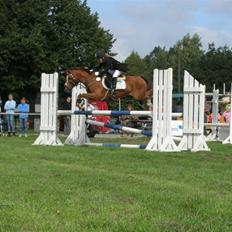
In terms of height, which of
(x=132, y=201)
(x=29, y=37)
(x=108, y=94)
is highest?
(x=29, y=37)

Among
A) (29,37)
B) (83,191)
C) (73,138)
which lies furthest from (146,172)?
(29,37)

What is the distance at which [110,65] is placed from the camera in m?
18.5

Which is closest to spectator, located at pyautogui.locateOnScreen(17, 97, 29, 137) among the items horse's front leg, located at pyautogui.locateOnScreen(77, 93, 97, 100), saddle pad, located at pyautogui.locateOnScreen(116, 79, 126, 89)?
horse's front leg, located at pyautogui.locateOnScreen(77, 93, 97, 100)

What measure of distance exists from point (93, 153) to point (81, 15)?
39001mm

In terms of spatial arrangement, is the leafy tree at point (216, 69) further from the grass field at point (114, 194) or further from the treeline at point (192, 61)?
the grass field at point (114, 194)

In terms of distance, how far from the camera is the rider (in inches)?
720

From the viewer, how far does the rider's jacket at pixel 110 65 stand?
1831cm

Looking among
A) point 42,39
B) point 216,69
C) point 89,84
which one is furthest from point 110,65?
point 216,69

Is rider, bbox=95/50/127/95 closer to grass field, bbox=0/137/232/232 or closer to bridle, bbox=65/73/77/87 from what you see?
bridle, bbox=65/73/77/87

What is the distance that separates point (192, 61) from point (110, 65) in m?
85.8

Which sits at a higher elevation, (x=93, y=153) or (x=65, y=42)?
(x=65, y=42)

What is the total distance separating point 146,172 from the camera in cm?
1012

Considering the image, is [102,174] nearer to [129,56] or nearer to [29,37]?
[29,37]

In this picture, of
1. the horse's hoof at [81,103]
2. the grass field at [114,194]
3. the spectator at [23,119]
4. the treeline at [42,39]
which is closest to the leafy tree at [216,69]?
the treeline at [42,39]
